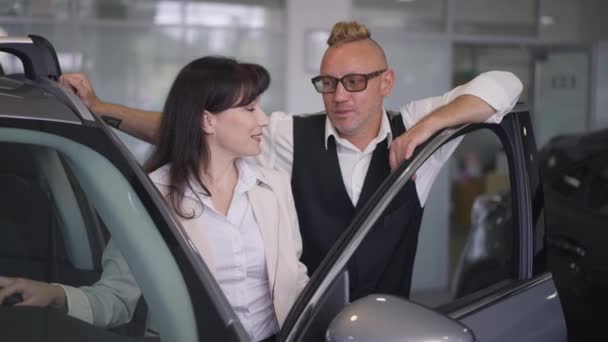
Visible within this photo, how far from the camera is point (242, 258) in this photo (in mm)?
1801

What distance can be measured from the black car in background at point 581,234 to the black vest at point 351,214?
4.12 ft

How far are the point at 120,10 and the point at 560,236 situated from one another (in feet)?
11.2

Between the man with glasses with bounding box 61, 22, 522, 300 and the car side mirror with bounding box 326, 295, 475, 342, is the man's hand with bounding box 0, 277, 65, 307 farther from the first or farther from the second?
the man with glasses with bounding box 61, 22, 522, 300

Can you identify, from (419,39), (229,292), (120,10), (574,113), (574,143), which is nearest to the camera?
(229,292)

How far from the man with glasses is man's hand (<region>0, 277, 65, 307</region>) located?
799 millimetres

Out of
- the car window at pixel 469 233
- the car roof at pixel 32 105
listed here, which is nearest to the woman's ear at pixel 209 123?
the car roof at pixel 32 105

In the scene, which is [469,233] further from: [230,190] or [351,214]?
[230,190]

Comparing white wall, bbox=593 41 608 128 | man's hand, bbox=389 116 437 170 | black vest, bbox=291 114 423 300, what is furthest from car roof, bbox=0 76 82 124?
white wall, bbox=593 41 608 128

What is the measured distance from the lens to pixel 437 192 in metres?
6.50

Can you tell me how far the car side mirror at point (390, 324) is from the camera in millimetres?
1377

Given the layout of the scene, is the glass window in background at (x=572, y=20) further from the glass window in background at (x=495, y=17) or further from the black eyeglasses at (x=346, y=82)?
the black eyeglasses at (x=346, y=82)

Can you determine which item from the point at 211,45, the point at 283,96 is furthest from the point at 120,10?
the point at 283,96

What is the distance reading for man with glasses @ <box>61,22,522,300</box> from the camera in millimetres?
2059

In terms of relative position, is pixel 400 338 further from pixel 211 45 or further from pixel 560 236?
pixel 211 45
